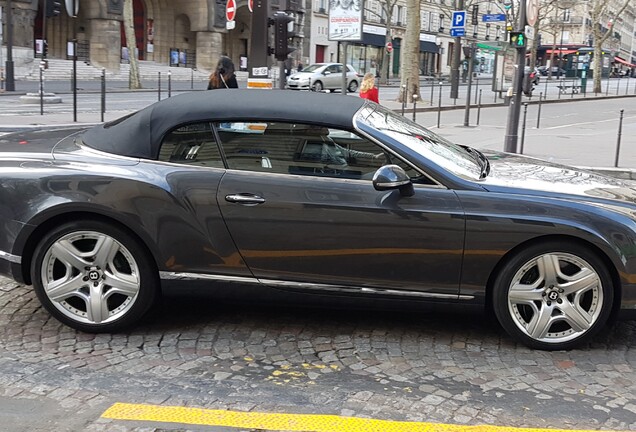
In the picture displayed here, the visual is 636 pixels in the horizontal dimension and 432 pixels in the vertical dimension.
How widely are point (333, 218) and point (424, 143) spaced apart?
86 centimetres

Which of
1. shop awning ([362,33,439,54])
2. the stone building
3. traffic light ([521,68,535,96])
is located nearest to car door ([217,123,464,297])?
traffic light ([521,68,535,96])

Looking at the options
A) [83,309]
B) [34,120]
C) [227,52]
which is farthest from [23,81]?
[83,309]

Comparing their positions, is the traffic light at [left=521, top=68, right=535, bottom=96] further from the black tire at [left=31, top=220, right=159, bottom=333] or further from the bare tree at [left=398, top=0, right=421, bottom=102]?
the bare tree at [left=398, top=0, right=421, bottom=102]

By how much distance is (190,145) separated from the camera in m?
4.16

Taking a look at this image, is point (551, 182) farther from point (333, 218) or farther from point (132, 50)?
point (132, 50)

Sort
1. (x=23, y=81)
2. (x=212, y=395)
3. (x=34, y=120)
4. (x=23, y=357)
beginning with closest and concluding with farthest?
(x=212, y=395)
(x=23, y=357)
(x=34, y=120)
(x=23, y=81)

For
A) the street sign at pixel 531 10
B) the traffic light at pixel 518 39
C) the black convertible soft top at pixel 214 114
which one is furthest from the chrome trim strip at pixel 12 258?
the traffic light at pixel 518 39

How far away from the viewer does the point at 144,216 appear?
157 inches

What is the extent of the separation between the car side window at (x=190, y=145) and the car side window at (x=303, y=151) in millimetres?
→ 89

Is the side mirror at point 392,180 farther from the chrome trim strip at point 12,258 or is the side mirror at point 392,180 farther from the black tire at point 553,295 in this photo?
the chrome trim strip at point 12,258

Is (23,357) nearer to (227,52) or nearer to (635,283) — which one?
(635,283)

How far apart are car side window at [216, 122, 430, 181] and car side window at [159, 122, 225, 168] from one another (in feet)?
0.29

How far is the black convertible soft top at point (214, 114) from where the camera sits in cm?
412

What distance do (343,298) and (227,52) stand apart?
55812mm
